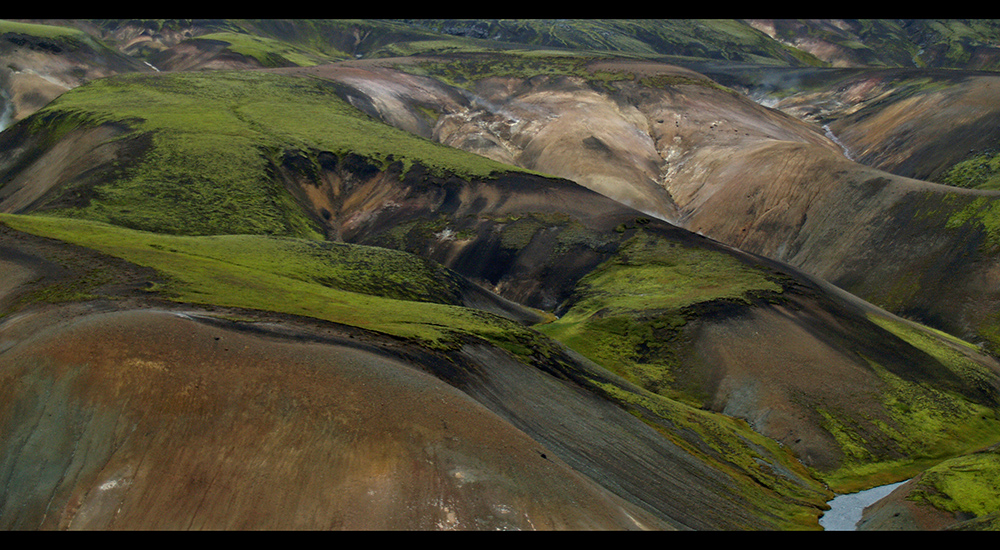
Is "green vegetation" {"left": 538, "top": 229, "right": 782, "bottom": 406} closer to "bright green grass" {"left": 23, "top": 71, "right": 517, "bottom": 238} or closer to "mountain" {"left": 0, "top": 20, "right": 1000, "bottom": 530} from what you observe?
"mountain" {"left": 0, "top": 20, "right": 1000, "bottom": 530}

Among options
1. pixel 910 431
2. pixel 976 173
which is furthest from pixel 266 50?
pixel 910 431

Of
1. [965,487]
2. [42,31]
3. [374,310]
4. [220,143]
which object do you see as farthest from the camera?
[42,31]

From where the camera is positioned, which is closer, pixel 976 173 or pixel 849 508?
pixel 849 508

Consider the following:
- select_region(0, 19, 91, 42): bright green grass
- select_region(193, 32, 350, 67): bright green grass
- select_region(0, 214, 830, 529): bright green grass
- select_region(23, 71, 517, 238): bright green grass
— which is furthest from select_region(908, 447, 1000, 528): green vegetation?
select_region(0, 19, 91, 42): bright green grass

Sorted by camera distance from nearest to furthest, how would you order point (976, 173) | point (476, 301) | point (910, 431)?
point (910, 431) < point (476, 301) < point (976, 173)

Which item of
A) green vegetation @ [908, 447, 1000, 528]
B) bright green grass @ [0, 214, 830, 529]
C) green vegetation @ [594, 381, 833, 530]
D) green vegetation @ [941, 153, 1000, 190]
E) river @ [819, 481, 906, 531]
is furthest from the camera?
green vegetation @ [941, 153, 1000, 190]

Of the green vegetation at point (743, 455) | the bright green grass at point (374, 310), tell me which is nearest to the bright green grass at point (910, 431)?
the green vegetation at point (743, 455)

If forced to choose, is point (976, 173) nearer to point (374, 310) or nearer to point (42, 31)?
point (374, 310)
